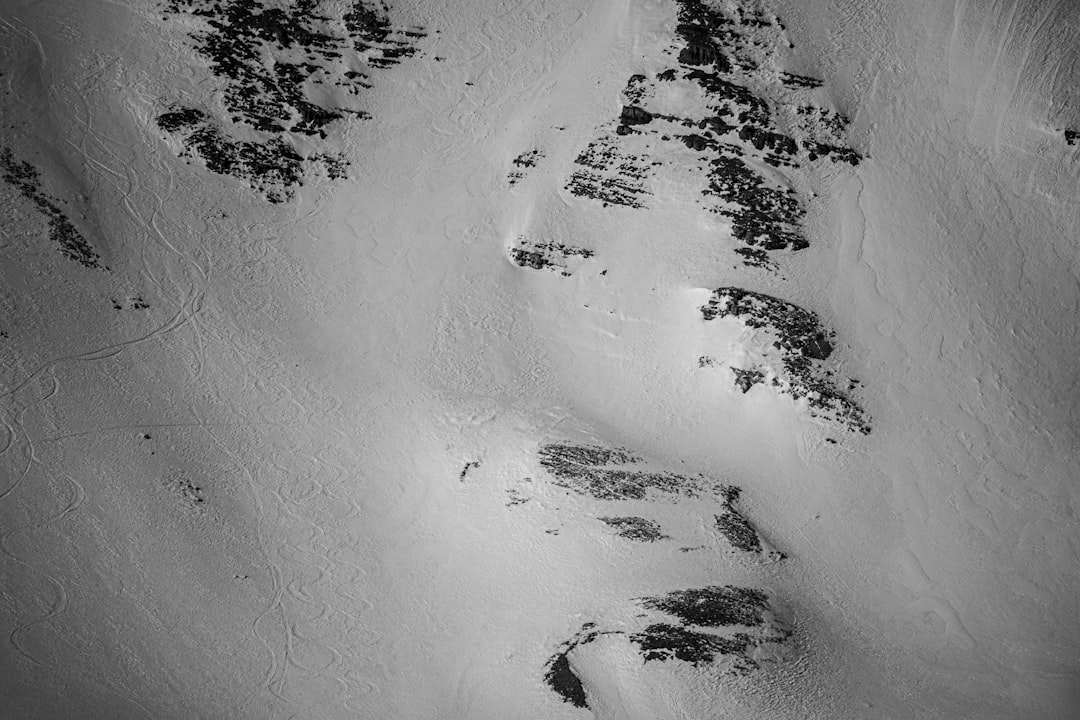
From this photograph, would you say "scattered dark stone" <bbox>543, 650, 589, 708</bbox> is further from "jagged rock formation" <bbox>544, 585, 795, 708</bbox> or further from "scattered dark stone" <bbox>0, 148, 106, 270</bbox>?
"scattered dark stone" <bbox>0, 148, 106, 270</bbox>

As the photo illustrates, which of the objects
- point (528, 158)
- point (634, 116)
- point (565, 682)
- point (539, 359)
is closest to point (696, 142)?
point (634, 116)

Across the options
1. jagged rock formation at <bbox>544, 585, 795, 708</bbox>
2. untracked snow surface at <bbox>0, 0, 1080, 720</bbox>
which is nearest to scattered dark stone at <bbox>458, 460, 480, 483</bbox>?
untracked snow surface at <bbox>0, 0, 1080, 720</bbox>

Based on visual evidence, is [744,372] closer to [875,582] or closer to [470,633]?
[875,582]

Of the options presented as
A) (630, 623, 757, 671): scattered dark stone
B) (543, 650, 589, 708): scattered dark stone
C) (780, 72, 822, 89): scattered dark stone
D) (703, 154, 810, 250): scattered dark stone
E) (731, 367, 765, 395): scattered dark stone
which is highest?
(780, 72, 822, 89): scattered dark stone

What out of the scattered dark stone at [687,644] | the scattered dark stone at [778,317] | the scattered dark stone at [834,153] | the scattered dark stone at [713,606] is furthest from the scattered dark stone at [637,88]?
the scattered dark stone at [687,644]

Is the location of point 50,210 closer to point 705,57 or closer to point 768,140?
point 705,57
